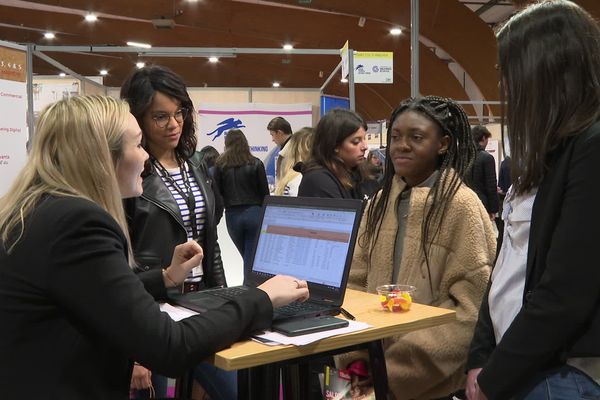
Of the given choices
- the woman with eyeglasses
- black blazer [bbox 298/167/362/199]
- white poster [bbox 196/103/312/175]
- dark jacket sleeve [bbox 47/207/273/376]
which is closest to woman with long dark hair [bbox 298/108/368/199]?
black blazer [bbox 298/167/362/199]

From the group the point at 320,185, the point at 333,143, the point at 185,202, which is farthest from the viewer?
the point at 333,143

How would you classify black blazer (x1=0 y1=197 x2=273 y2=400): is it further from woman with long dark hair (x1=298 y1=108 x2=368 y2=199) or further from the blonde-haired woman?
woman with long dark hair (x1=298 y1=108 x2=368 y2=199)

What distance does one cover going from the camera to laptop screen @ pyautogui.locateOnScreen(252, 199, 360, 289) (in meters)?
1.62

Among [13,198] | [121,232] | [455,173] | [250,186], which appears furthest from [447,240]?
[250,186]

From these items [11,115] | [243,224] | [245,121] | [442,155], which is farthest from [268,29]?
[442,155]

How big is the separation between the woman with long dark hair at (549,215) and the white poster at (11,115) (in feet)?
10.6

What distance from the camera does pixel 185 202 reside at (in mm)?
2211

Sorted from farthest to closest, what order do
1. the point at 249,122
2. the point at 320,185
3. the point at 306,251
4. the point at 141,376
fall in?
the point at 249,122 < the point at 320,185 < the point at 141,376 < the point at 306,251

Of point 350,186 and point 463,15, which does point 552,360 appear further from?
point 463,15

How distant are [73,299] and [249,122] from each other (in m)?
6.01

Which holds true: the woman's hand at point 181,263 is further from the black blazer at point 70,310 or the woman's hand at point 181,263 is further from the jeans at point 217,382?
the black blazer at point 70,310

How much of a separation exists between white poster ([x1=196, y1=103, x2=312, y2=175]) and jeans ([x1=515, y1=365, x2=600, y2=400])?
5.80 m

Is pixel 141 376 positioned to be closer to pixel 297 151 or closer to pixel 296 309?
pixel 296 309

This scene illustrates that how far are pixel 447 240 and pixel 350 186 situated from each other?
143 centimetres
